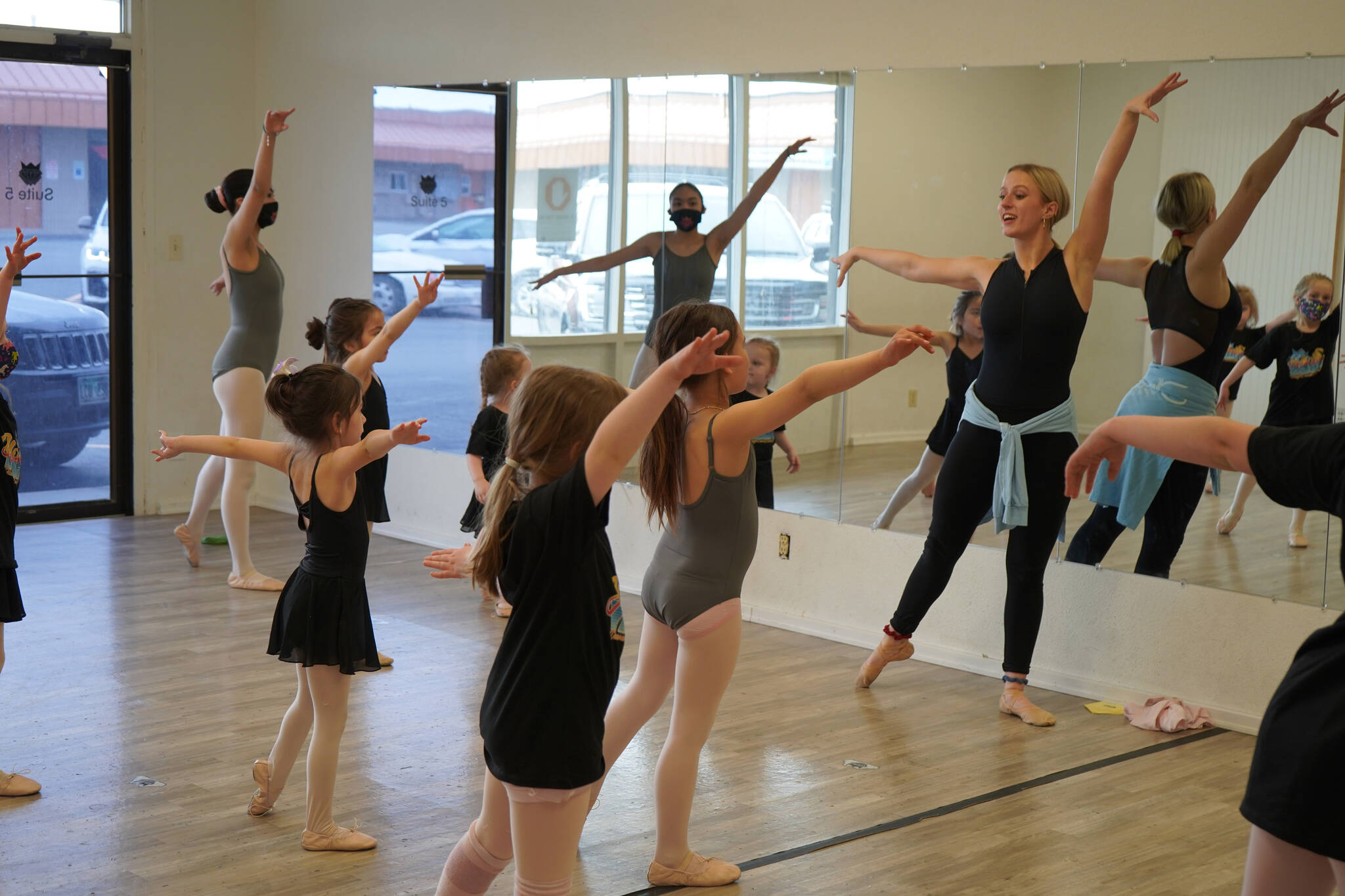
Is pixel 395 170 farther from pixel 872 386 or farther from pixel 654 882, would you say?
pixel 654 882

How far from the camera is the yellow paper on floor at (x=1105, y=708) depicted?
411 cm

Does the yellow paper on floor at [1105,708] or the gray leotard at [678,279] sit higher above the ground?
the gray leotard at [678,279]

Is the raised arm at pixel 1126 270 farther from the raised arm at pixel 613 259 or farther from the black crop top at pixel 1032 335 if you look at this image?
the raised arm at pixel 613 259

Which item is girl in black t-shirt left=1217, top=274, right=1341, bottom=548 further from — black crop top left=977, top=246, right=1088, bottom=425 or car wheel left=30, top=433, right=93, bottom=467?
car wheel left=30, top=433, right=93, bottom=467

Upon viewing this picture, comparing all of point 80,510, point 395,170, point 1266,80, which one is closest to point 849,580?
point 1266,80

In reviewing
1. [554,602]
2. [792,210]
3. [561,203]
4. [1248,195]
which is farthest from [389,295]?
[554,602]

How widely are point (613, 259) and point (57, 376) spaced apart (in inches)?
123

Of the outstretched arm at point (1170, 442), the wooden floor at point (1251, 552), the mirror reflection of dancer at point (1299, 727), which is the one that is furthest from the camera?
the wooden floor at point (1251, 552)

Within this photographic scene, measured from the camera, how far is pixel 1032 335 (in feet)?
12.9

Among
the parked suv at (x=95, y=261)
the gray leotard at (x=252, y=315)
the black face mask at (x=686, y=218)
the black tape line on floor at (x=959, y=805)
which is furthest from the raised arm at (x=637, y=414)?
the parked suv at (x=95, y=261)

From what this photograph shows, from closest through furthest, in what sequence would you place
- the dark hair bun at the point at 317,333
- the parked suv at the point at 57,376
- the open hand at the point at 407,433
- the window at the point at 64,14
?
the open hand at the point at 407,433, the dark hair bun at the point at 317,333, the window at the point at 64,14, the parked suv at the point at 57,376

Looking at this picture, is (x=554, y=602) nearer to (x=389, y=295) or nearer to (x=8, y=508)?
(x=8, y=508)

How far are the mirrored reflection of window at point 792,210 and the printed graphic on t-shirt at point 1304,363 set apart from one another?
1591mm

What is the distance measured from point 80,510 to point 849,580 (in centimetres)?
419
